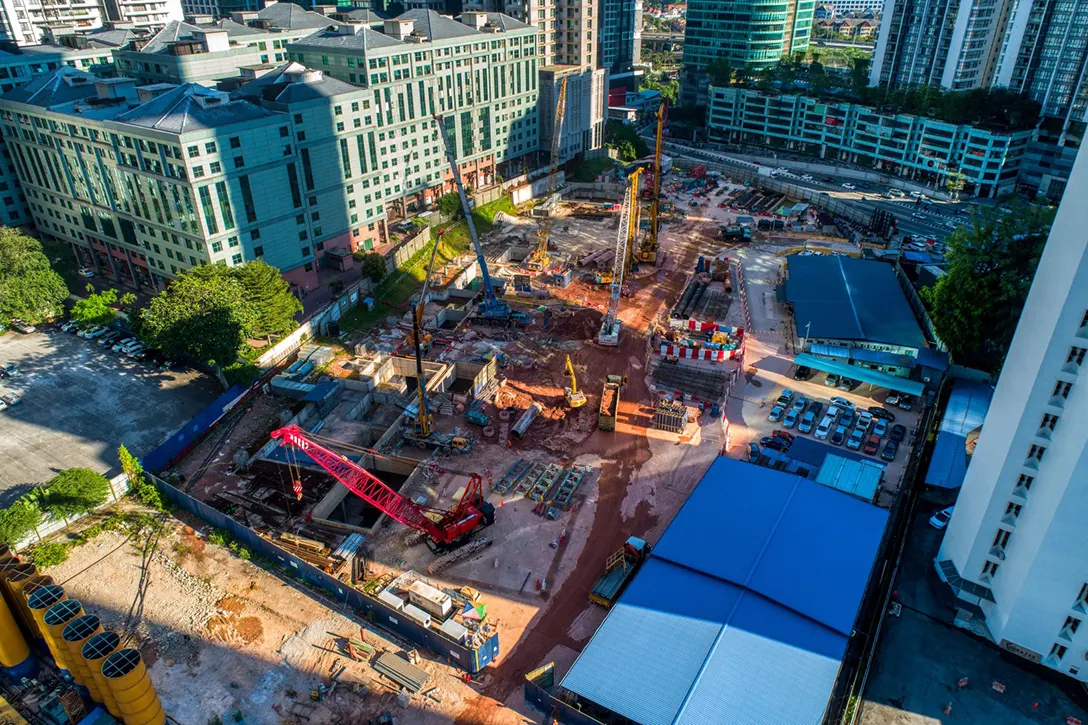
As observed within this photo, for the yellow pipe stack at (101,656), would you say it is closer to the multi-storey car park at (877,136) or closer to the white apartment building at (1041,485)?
the white apartment building at (1041,485)

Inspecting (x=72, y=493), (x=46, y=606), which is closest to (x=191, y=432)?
(x=72, y=493)

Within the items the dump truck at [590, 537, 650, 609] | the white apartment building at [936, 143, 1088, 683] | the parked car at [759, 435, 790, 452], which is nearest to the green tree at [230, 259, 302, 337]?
the dump truck at [590, 537, 650, 609]

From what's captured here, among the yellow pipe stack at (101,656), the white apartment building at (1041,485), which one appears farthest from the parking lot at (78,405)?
the white apartment building at (1041,485)

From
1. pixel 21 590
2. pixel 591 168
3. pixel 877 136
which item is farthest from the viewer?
pixel 877 136

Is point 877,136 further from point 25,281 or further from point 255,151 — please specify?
point 25,281

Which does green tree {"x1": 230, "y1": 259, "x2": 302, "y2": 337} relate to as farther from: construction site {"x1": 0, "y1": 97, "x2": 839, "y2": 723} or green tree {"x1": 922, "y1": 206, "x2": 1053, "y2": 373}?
green tree {"x1": 922, "y1": 206, "x2": 1053, "y2": 373}

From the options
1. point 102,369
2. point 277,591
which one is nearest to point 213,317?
point 102,369
